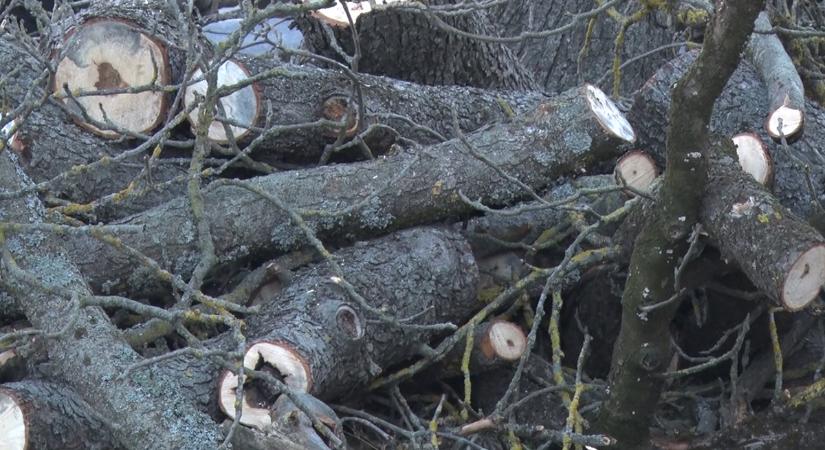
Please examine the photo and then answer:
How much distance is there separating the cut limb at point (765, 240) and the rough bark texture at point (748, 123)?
1.93ft

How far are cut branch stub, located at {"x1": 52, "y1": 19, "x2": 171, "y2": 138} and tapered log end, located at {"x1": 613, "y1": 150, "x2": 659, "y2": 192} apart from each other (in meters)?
1.33

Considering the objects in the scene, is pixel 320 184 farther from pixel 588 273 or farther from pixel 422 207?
pixel 588 273

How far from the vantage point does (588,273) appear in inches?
137

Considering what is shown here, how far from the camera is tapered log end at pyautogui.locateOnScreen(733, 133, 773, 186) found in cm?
324

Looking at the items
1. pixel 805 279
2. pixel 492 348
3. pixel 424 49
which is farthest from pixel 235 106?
pixel 805 279

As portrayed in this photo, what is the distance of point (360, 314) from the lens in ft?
10.00

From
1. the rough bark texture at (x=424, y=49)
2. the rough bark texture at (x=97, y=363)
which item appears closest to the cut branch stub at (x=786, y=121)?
the rough bark texture at (x=424, y=49)

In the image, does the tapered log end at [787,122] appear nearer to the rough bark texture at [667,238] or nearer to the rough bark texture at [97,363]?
the rough bark texture at [667,238]

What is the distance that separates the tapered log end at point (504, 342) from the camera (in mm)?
3291

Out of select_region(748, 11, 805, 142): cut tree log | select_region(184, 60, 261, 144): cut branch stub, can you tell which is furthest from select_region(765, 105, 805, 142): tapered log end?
select_region(184, 60, 261, 144): cut branch stub

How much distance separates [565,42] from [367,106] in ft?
6.40

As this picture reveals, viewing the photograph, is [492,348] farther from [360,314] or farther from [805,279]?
[805,279]

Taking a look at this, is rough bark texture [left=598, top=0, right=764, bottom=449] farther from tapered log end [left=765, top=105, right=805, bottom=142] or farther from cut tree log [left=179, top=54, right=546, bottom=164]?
cut tree log [left=179, top=54, right=546, bottom=164]

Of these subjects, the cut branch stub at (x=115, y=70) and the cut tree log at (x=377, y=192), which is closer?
the cut tree log at (x=377, y=192)
